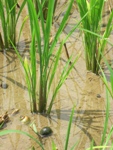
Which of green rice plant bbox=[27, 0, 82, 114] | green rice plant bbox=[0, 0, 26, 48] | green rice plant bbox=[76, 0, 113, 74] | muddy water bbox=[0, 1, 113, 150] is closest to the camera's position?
green rice plant bbox=[27, 0, 82, 114]

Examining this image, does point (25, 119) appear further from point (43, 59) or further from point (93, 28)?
point (93, 28)

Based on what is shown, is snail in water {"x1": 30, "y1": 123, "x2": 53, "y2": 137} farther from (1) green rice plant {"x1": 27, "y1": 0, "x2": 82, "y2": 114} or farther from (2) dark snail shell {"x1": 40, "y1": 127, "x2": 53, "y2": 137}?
(1) green rice plant {"x1": 27, "y1": 0, "x2": 82, "y2": 114}

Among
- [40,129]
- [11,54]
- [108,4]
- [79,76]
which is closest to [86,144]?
[40,129]

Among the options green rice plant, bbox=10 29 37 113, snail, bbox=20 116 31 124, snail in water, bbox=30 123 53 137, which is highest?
green rice plant, bbox=10 29 37 113

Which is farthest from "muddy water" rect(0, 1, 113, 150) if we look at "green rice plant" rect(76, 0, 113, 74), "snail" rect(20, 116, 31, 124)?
"green rice plant" rect(76, 0, 113, 74)

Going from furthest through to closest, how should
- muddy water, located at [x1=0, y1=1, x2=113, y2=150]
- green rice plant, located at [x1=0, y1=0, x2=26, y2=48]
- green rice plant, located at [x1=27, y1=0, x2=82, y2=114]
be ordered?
1. green rice plant, located at [x1=0, y1=0, x2=26, y2=48]
2. muddy water, located at [x1=0, y1=1, x2=113, y2=150]
3. green rice plant, located at [x1=27, y1=0, x2=82, y2=114]

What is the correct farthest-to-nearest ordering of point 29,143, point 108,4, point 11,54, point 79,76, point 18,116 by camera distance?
point 108,4 < point 11,54 < point 79,76 < point 18,116 < point 29,143

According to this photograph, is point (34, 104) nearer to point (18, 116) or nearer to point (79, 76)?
point (18, 116)
